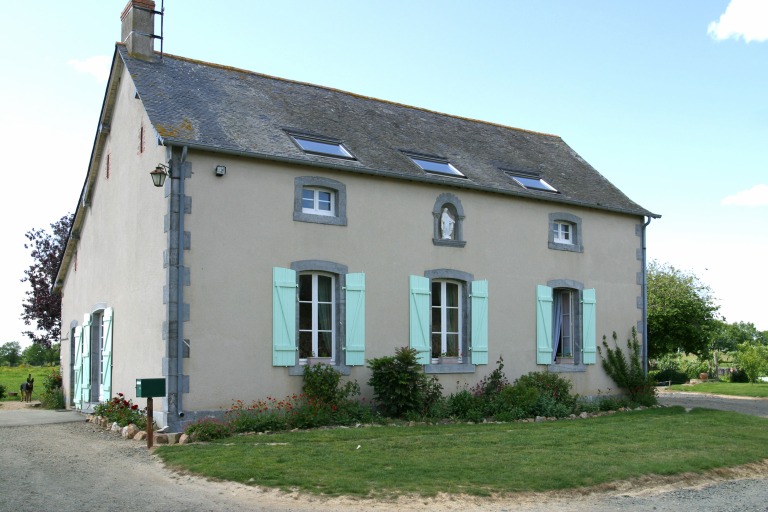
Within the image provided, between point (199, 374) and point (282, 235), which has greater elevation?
point (282, 235)

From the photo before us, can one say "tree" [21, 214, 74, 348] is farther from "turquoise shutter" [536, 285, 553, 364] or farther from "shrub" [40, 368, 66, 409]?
"turquoise shutter" [536, 285, 553, 364]

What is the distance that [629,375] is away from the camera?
16.2m

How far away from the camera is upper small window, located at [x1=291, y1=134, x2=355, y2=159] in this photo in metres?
12.9

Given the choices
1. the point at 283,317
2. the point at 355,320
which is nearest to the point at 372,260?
the point at 355,320

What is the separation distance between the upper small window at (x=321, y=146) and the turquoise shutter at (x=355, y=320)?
2.18 metres

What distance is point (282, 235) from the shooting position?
12.1 m

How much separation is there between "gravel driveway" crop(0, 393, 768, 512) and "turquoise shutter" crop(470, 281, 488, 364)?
5563 millimetres

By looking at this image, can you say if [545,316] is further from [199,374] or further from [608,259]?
[199,374]

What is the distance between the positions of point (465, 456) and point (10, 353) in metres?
52.9

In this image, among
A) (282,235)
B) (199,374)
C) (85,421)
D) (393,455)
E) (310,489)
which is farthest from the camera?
(85,421)

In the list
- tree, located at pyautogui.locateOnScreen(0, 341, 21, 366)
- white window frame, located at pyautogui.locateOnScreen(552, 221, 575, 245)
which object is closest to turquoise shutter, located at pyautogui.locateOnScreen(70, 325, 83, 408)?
white window frame, located at pyautogui.locateOnScreen(552, 221, 575, 245)

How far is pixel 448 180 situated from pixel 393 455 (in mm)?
6339

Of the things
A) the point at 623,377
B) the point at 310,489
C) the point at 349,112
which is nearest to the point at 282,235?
the point at 349,112

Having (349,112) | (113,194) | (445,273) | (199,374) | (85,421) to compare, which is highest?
(349,112)
